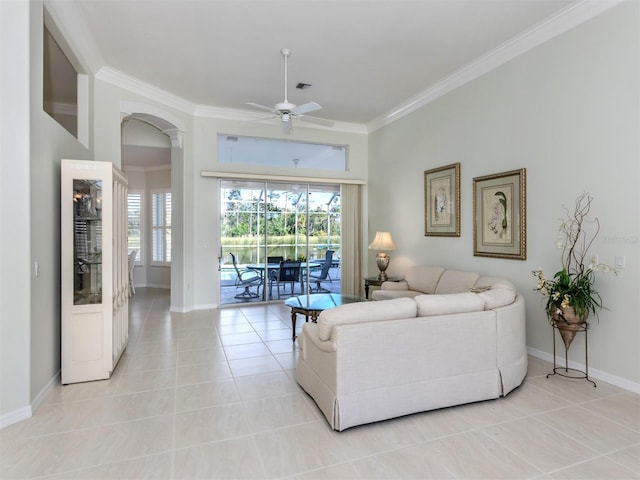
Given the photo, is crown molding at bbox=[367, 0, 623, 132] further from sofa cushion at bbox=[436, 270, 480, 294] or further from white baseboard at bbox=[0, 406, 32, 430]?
white baseboard at bbox=[0, 406, 32, 430]

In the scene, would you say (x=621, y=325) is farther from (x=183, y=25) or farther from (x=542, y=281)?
(x=183, y=25)

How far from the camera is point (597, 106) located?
3.45 m

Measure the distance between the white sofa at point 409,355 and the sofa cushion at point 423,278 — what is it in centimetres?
201

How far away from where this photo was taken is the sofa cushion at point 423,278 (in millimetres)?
5216

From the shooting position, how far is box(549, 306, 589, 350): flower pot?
3.28 m

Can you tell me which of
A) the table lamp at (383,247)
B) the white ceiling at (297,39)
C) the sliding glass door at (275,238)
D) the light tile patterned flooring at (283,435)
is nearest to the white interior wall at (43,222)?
the light tile patterned flooring at (283,435)

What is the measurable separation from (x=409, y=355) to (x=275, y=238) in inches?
186

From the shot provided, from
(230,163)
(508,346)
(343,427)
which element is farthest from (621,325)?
(230,163)

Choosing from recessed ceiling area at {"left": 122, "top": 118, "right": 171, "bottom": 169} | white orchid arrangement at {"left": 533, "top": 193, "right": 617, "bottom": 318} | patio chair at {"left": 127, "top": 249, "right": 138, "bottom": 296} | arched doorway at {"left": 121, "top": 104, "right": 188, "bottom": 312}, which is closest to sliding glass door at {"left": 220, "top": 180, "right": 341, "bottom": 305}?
arched doorway at {"left": 121, "top": 104, "right": 188, "bottom": 312}

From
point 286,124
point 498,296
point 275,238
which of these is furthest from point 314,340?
point 275,238

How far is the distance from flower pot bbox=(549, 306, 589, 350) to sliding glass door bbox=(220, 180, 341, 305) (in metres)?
4.54

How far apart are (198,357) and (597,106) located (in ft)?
15.5

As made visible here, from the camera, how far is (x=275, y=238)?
23.3ft

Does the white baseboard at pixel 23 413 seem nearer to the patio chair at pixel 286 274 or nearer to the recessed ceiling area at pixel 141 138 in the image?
the patio chair at pixel 286 274
